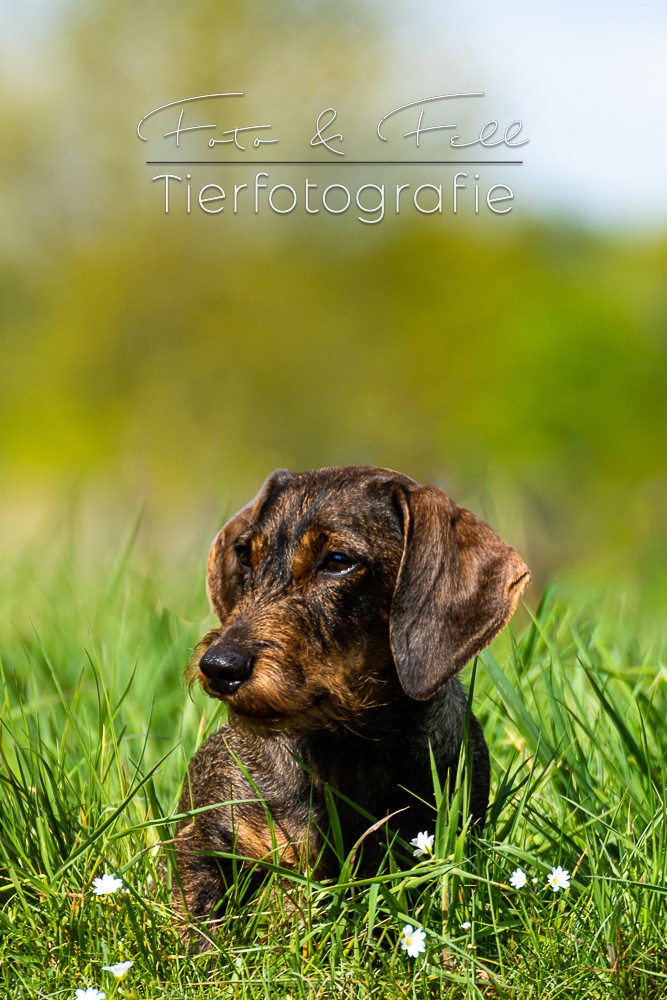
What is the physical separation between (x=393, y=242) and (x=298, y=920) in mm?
32263

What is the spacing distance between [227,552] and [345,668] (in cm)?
80

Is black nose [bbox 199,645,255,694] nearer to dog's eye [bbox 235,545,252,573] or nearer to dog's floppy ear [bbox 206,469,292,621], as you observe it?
dog's eye [bbox 235,545,252,573]

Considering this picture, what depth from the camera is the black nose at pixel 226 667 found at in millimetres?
3566

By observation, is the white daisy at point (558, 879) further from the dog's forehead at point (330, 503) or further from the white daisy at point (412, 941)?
the dog's forehead at point (330, 503)

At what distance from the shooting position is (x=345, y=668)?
151 inches

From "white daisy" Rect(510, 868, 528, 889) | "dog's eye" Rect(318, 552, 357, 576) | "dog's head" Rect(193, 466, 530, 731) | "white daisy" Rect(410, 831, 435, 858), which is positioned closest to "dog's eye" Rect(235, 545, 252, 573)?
"dog's head" Rect(193, 466, 530, 731)

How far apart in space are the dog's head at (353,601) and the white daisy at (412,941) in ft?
2.43

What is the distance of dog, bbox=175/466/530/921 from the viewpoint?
3.69 meters

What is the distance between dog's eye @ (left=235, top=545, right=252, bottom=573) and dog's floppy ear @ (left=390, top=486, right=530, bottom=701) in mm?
555

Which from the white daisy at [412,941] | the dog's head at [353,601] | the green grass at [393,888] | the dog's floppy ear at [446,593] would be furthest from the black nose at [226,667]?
the white daisy at [412,941]

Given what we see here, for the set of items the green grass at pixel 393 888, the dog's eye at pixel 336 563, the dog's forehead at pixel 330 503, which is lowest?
the green grass at pixel 393 888

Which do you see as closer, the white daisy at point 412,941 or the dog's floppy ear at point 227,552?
the white daisy at point 412,941

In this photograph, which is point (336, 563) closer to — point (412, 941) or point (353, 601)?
point (353, 601)

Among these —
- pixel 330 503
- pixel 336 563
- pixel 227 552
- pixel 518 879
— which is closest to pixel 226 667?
pixel 336 563
